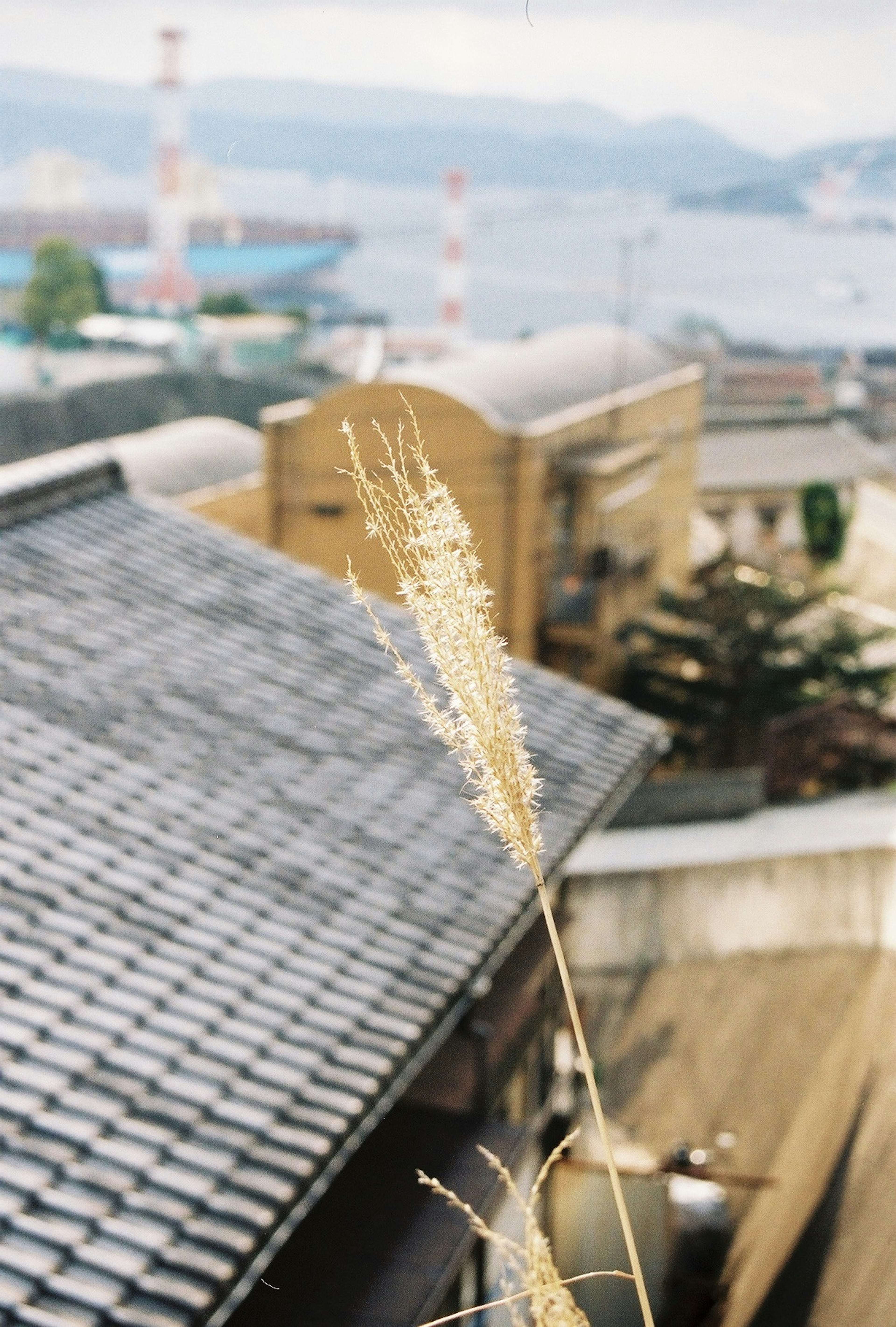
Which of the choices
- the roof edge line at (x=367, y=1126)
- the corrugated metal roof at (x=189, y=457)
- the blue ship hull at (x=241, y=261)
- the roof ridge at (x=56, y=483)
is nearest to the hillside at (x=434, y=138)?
the roof ridge at (x=56, y=483)

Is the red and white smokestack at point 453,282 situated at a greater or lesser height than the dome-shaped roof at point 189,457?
greater

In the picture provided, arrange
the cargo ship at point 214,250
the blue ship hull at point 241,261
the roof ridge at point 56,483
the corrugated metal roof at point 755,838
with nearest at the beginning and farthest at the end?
the roof ridge at point 56,483 < the corrugated metal roof at point 755,838 < the cargo ship at point 214,250 < the blue ship hull at point 241,261

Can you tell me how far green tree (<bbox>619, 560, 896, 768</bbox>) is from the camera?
11320 millimetres

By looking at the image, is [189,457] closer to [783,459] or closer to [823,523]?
[823,523]

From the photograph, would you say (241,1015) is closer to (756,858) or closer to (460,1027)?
(460,1027)

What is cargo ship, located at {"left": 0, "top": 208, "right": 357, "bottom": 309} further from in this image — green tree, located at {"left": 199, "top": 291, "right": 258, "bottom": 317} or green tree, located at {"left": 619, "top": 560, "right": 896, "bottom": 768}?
green tree, located at {"left": 619, "top": 560, "right": 896, "bottom": 768}

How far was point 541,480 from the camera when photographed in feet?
36.0

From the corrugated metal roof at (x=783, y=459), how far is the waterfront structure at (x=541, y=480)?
4.95 m

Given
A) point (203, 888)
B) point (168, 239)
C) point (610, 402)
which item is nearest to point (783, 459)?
point (610, 402)

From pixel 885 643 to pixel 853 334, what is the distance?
3.49 metres

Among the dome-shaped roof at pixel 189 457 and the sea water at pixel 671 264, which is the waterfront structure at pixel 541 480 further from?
the dome-shaped roof at pixel 189 457

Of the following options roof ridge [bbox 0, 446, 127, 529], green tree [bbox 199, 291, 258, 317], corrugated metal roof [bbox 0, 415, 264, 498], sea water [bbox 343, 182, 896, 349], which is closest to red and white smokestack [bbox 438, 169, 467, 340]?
sea water [bbox 343, 182, 896, 349]

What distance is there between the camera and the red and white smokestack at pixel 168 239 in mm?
39438

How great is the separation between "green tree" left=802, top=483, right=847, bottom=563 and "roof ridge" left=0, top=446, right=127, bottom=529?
1335 cm
